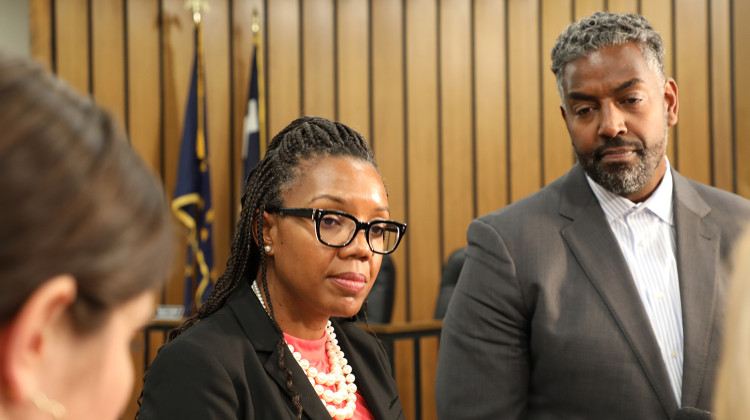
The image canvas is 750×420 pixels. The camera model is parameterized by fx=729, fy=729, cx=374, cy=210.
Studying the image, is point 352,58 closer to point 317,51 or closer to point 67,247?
point 317,51

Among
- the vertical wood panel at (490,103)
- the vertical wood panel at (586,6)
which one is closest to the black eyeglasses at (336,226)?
the vertical wood panel at (490,103)

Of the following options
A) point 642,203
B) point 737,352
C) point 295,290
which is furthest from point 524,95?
point 737,352

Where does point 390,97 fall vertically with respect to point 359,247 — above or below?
above

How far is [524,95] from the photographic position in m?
5.66

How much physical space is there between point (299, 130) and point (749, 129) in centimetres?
501

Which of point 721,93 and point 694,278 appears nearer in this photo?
point 694,278

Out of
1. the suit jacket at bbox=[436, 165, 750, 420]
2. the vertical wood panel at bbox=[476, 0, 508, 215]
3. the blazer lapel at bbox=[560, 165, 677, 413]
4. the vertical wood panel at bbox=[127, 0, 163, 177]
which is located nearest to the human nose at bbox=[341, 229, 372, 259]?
the suit jacket at bbox=[436, 165, 750, 420]

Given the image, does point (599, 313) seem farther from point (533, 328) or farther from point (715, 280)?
point (715, 280)

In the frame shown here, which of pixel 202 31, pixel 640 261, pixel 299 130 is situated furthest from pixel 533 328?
pixel 202 31

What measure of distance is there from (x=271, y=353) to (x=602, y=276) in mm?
889

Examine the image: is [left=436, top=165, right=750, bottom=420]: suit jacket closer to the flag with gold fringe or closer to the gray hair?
the gray hair

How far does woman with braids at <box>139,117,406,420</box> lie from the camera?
1.41 meters

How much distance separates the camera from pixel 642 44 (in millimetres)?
1921

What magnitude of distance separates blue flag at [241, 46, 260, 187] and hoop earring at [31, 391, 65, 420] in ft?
14.5
